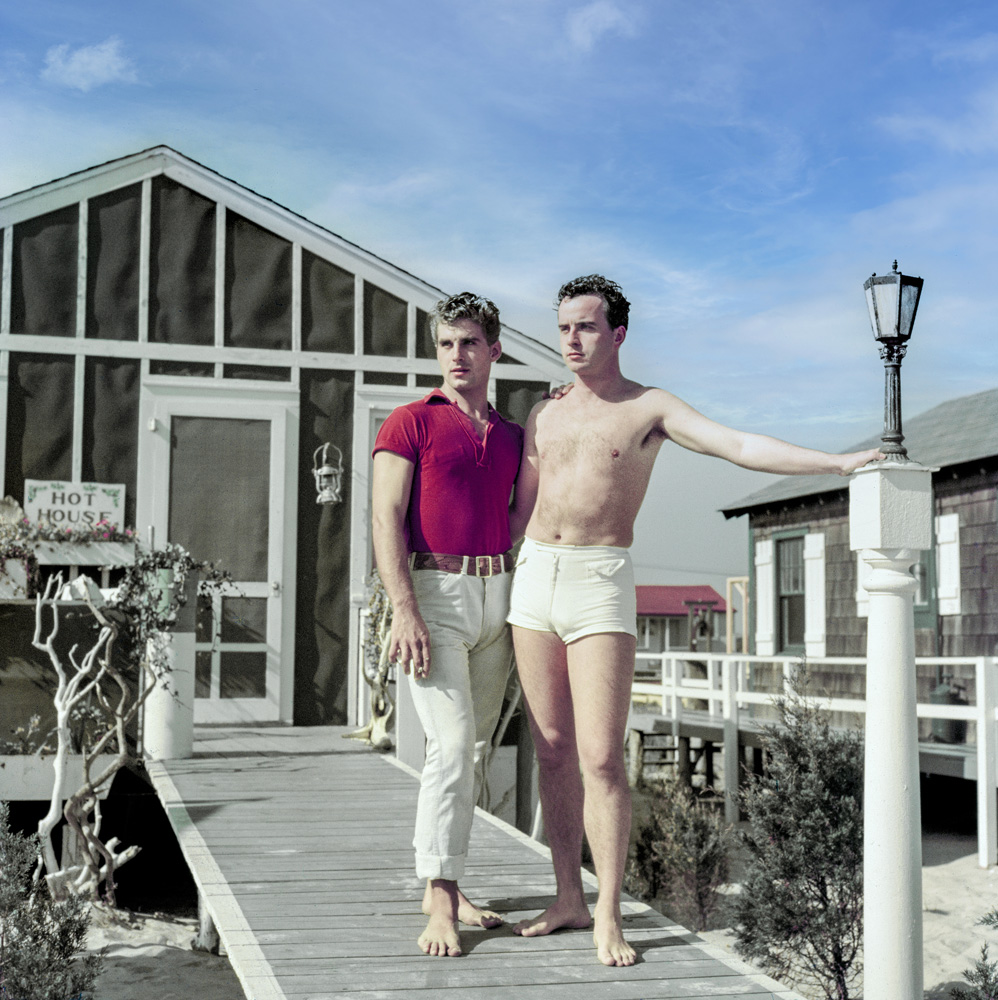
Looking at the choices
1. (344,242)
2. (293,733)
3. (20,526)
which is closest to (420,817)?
(293,733)

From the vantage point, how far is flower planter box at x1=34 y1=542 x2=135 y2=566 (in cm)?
942

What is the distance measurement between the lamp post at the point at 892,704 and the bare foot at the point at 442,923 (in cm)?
141

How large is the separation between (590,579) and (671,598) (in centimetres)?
3488

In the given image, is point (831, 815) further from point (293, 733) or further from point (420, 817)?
point (420, 817)

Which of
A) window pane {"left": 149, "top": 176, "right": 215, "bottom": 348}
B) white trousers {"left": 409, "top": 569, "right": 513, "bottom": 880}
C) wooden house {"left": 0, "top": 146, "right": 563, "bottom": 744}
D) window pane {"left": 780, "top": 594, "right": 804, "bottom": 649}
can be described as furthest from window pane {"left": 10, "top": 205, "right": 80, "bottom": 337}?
window pane {"left": 780, "top": 594, "right": 804, "bottom": 649}

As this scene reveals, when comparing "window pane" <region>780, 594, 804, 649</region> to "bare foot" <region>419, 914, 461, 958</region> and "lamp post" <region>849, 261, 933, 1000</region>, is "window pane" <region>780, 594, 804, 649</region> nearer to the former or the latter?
"lamp post" <region>849, 261, 933, 1000</region>

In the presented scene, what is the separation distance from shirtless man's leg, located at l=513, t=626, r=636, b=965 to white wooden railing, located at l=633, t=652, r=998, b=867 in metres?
5.08

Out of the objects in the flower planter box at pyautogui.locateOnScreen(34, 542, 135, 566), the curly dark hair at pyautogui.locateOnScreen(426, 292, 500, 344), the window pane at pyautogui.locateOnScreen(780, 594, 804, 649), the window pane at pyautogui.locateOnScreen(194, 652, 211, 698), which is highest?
the curly dark hair at pyautogui.locateOnScreen(426, 292, 500, 344)

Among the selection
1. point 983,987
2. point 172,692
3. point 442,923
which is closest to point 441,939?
point 442,923

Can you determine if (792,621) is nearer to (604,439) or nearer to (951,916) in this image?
(951,916)

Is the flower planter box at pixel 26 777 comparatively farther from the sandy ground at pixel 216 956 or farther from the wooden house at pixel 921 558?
the wooden house at pixel 921 558

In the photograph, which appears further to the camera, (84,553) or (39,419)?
(39,419)

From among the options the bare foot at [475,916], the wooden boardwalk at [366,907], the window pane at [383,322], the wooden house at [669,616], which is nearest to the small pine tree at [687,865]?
the wooden boardwalk at [366,907]

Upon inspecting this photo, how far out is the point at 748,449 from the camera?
3320 millimetres
